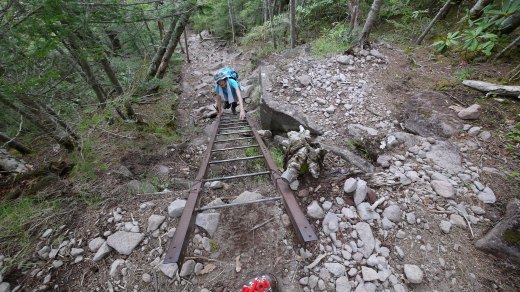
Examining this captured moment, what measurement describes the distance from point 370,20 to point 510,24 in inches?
106

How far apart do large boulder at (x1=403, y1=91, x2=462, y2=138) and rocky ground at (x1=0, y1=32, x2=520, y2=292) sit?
2 centimetres

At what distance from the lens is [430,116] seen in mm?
3541

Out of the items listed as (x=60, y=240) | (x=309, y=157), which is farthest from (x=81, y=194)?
(x=309, y=157)

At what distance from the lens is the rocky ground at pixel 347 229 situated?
1.87 m

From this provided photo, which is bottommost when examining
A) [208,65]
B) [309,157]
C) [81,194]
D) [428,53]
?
[208,65]

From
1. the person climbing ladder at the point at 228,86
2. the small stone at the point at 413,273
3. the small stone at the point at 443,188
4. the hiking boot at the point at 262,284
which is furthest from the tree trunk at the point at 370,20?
the hiking boot at the point at 262,284

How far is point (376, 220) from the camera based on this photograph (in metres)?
2.21

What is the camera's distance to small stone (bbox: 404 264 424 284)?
5.79 feet

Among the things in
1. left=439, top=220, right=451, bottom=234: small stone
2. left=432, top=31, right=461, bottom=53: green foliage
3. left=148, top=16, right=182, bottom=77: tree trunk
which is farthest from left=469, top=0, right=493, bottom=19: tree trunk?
left=148, top=16, right=182, bottom=77: tree trunk

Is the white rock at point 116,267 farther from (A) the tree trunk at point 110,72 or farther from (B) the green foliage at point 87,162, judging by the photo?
(A) the tree trunk at point 110,72

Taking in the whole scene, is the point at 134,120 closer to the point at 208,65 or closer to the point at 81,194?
the point at 81,194

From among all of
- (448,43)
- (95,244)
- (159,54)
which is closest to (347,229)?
(95,244)

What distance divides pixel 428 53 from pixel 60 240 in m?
8.10

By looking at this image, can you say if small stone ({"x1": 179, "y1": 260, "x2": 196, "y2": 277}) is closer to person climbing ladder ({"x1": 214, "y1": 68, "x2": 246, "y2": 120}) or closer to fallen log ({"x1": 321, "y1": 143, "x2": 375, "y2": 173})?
fallen log ({"x1": 321, "y1": 143, "x2": 375, "y2": 173})
